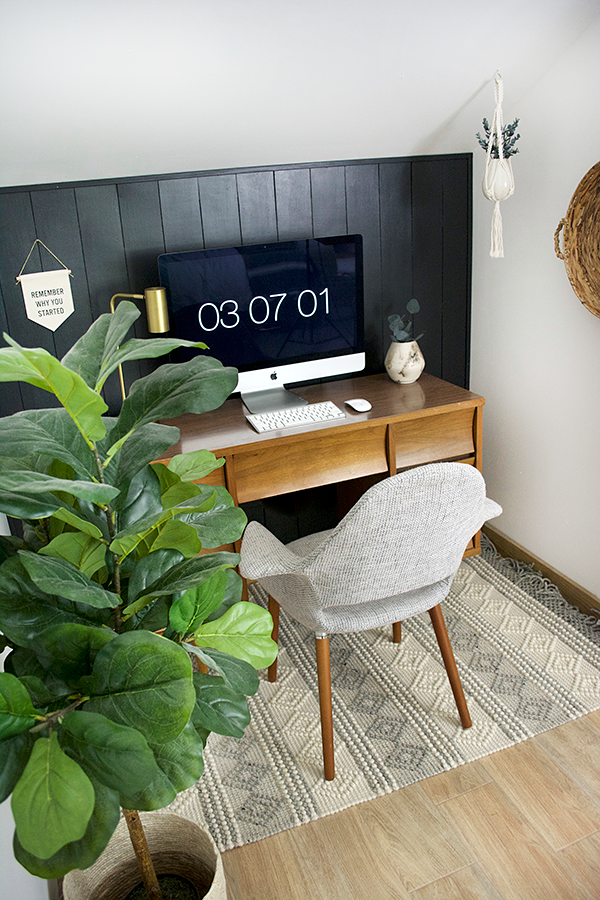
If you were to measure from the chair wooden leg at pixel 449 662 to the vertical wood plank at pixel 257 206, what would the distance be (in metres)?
1.44

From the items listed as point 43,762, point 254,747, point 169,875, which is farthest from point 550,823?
point 43,762

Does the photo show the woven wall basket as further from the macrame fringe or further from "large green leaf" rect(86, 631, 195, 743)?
"large green leaf" rect(86, 631, 195, 743)

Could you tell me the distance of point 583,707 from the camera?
194cm

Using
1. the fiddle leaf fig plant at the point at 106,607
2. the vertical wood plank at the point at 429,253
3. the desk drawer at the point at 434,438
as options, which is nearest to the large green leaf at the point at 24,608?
the fiddle leaf fig plant at the point at 106,607

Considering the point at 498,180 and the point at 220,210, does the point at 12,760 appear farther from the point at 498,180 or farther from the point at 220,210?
the point at 498,180

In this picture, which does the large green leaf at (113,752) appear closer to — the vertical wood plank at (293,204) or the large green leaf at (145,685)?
the large green leaf at (145,685)

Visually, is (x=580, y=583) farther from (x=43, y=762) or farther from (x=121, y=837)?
(x=43, y=762)

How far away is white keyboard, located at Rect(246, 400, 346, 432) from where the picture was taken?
86.6 inches

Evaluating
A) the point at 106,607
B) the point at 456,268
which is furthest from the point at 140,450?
the point at 456,268

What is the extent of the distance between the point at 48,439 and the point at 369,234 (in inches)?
82.4

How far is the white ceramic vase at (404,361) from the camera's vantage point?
253cm

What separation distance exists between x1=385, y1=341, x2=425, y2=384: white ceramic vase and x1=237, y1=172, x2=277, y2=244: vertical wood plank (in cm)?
61

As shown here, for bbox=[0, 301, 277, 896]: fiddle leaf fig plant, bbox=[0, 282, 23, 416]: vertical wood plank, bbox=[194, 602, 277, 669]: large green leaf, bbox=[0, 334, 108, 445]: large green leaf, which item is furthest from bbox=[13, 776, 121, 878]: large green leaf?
bbox=[0, 282, 23, 416]: vertical wood plank

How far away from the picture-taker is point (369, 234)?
2.61m
